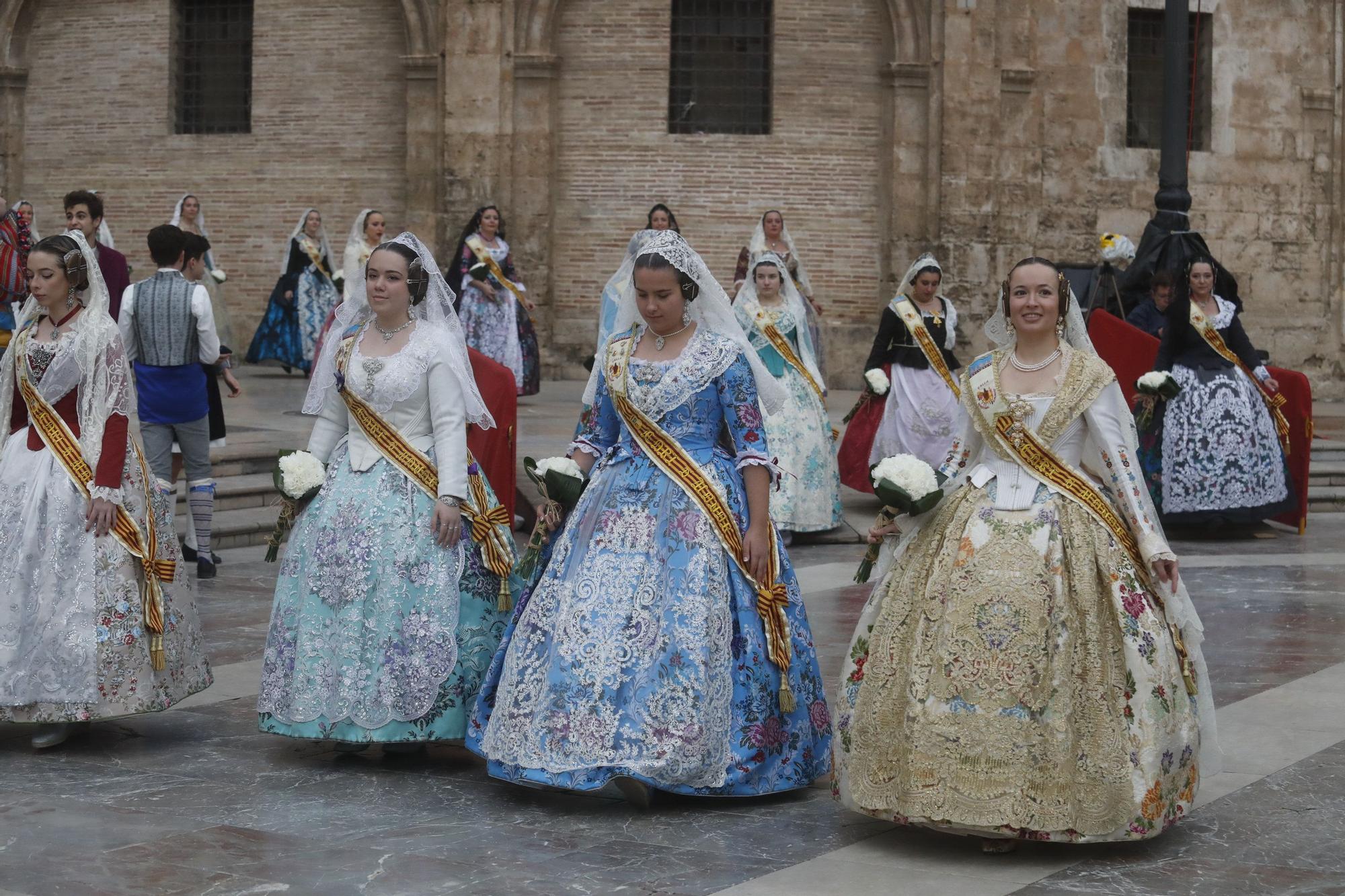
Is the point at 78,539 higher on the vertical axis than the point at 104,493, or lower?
lower

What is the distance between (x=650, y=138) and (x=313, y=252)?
3821mm

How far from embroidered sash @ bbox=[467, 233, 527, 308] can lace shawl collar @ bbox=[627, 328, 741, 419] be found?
32.9ft

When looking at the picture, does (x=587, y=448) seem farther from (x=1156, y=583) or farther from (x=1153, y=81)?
(x=1153, y=81)

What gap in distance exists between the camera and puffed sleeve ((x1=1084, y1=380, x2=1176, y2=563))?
208 inches

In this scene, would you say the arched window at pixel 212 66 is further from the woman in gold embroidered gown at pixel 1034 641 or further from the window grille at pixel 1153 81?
the woman in gold embroidered gown at pixel 1034 641

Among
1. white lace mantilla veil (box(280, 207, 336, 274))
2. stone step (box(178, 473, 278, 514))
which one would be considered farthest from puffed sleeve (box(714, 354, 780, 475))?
white lace mantilla veil (box(280, 207, 336, 274))

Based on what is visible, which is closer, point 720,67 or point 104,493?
point 104,493

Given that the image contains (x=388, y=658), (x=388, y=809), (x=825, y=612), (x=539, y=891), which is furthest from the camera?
(x=825, y=612)

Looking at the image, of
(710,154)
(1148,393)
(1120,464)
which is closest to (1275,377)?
(1148,393)

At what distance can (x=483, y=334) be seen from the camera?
1596 cm

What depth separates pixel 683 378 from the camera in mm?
5828

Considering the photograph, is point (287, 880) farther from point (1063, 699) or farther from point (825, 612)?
point (825, 612)

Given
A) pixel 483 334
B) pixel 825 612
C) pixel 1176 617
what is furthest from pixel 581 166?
pixel 1176 617

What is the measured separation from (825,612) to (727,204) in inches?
456
